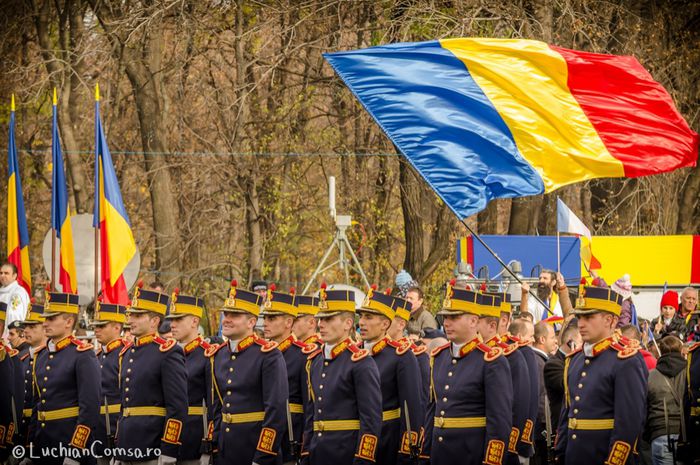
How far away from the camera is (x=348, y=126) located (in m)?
25.0

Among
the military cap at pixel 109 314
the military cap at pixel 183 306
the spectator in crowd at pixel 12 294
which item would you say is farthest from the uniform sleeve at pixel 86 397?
the spectator in crowd at pixel 12 294

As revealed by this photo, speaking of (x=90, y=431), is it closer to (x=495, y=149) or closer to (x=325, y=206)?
(x=495, y=149)

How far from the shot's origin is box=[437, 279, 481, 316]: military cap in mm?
9219

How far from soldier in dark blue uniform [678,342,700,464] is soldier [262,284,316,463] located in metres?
2.95

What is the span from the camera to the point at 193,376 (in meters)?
10.8

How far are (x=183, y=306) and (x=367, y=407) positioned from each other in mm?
2325

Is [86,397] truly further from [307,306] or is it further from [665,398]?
[665,398]

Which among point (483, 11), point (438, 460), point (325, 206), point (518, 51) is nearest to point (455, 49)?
point (518, 51)

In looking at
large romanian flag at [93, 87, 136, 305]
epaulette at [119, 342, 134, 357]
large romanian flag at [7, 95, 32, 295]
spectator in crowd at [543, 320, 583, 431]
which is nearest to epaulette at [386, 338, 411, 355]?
spectator in crowd at [543, 320, 583, 431]

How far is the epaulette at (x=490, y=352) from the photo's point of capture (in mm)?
8953

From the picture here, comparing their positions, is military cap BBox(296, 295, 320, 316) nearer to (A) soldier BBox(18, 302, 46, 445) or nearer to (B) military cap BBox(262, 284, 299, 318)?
(B) military cap BBox(262, 284, 299, 318)

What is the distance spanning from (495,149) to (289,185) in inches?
565

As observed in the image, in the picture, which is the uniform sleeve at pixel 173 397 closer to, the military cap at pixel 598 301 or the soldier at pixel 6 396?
the soldier at pixel 6 396

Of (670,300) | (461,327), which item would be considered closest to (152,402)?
(461,327)
